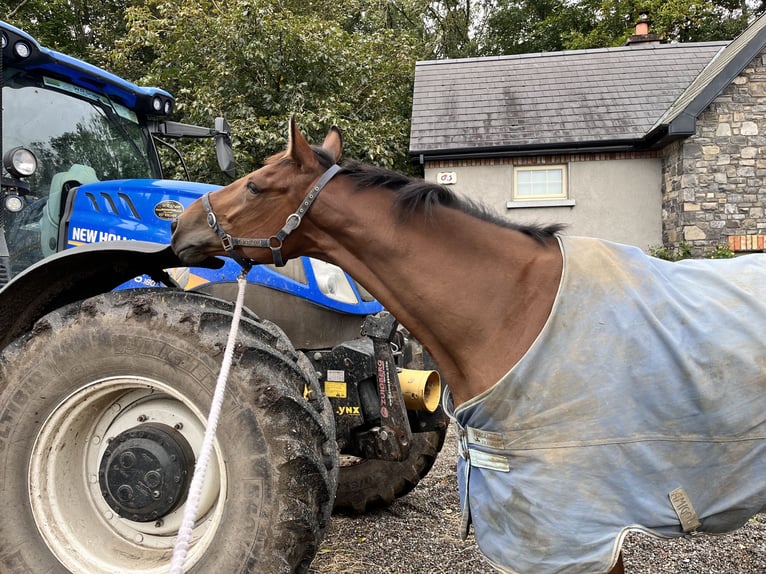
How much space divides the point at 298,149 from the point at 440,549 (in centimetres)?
220

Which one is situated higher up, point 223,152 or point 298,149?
point 223,152

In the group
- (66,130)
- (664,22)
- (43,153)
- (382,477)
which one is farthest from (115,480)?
(664,22)

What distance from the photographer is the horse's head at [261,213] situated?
215 centimetres

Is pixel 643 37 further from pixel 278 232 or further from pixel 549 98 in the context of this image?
pixel 278 232

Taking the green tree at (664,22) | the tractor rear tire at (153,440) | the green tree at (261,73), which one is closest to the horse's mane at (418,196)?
the tractor rear tire at (153,440)

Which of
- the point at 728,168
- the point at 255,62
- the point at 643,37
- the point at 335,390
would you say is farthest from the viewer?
the point at 643,37

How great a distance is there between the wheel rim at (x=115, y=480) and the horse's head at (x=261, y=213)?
0.56 metres

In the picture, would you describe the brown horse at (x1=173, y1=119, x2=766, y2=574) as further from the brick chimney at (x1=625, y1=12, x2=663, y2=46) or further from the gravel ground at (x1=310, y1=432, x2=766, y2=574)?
the brick chimney at (x1=625, y1=12, x2=663, y2=46)

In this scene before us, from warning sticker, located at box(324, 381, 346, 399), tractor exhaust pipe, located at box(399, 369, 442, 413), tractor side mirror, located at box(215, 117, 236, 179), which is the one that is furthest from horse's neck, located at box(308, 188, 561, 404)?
tractor side mirror, located at box(215, 117, 236, 179)

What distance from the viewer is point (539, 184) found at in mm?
12305

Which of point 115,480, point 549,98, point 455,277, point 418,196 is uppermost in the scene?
point 549,98

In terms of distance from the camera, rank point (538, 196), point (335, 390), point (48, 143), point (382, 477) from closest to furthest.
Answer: point (335, 390), point (48, 143), point (382, 477), point (538, 196)

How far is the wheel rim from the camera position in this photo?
2.19m

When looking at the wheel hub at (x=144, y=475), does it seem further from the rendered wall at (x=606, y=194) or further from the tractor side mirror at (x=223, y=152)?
the rendered wall at (x=606, y=194)
